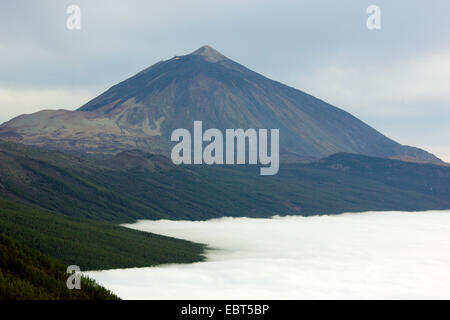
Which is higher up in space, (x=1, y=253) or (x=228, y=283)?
(x=1, y=253)

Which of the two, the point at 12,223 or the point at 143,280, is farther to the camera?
the point at 12,223
